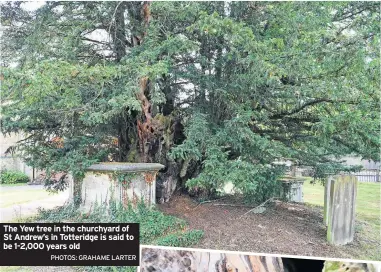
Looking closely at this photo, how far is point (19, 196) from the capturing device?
3869 millimetres

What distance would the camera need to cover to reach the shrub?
397 cm

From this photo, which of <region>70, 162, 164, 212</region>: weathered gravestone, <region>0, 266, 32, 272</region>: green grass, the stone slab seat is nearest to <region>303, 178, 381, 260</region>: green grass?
the stone slab seat

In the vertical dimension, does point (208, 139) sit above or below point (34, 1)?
below

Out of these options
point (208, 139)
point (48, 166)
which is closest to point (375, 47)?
point (208, 139)

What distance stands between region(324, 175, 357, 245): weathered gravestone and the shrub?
3109 millimetres

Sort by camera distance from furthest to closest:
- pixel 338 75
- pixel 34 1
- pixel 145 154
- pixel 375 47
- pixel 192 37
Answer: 1. pixel 145 154
2. pixel 34 1
3. pixel 192 37
4. pixel 338 75
5. pixel 375 47

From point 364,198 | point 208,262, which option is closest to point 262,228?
point 364,198

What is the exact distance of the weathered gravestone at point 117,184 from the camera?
281 cm

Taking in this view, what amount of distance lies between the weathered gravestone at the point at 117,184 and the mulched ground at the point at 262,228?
429 millimetres

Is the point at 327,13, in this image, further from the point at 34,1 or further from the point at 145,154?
the point at 34,1

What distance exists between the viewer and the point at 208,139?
271 centimetres

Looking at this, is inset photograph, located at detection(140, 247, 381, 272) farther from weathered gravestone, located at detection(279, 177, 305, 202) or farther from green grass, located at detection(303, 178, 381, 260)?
weathered gravestone, located at detection(279, 177, 305, 202)

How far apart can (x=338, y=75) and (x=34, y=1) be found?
2456 mm

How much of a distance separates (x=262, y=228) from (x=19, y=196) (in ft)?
8.29
